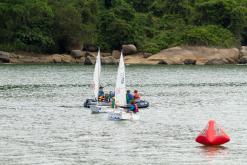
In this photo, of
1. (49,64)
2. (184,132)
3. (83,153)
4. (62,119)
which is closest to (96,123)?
(62,119)

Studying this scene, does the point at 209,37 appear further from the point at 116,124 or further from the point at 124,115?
the point at 116,124

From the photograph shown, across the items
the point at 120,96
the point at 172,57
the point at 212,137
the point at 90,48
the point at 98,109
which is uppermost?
the point at 90,48

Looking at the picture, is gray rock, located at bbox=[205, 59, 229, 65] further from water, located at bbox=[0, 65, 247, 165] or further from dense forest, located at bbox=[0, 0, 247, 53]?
water, located at bbox=[0, 65, 247, 165]

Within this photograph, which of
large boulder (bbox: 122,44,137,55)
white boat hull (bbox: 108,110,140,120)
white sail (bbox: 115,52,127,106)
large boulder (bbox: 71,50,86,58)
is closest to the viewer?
white boat hull (bbox: 108,110,140,120)

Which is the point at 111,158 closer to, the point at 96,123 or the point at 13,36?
the point at 96,123

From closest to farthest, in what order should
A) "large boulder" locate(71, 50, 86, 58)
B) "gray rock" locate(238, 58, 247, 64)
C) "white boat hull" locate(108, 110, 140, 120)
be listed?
1. "white boat hull" locate(108, 110, 140, 120)
2. "large boulder" locate(71, 50, 86, 58)
3. "gray rock" locate(238, 58, 247, 64)

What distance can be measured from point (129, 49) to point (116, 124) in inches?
3622

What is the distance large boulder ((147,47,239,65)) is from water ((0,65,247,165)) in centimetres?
3973

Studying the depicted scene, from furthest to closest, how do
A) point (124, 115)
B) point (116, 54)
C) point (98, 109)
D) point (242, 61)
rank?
1. point (116, 54)
2. point (242, 61)
3. point (98, 109)
4. point (124, 115)

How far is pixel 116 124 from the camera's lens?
5447cm

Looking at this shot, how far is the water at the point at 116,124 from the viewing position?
134ft

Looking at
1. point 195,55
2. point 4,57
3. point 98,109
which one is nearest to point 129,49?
point 195,55

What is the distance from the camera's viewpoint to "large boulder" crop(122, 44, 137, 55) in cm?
14500

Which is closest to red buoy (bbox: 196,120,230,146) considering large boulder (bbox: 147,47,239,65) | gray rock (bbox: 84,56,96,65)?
gray rock (bbox: 84,56,96,65)
